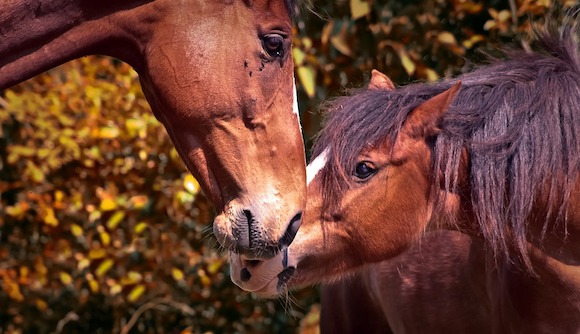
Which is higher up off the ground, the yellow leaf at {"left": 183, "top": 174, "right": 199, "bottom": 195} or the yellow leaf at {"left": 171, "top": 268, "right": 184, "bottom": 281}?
the yellow leaf at {"left": 183, "top": 174, "right": 199, "bottom": 195}

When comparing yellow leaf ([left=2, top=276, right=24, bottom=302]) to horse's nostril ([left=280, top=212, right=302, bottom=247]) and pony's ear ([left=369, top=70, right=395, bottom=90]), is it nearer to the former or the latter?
pony's ear ([left=369, top=70, right=395, bottom=90])

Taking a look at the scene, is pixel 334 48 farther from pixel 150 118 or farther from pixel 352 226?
pixel 352 226

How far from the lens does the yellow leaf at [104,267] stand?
503cm

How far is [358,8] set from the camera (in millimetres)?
4539

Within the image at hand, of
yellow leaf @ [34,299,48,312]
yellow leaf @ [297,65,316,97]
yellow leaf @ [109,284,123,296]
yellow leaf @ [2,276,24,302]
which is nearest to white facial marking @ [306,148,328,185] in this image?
yellow leaf @ [297,65,316,97]

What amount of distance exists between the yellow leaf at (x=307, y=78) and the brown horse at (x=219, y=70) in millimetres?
1987

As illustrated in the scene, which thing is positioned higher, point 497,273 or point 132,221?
point 497,273

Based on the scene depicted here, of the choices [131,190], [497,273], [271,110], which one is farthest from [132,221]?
[271,110]

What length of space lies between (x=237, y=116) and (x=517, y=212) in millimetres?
936

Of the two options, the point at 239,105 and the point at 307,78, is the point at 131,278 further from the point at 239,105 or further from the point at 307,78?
the point at 239,105

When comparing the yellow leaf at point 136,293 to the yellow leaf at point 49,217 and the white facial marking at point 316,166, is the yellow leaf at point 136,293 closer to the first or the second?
the yellow leaf at point 49,217

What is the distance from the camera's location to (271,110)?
255cm

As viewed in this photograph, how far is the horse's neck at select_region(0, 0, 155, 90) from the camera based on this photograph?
8.17 feet

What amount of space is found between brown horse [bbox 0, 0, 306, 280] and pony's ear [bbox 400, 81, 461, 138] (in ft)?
2.44
